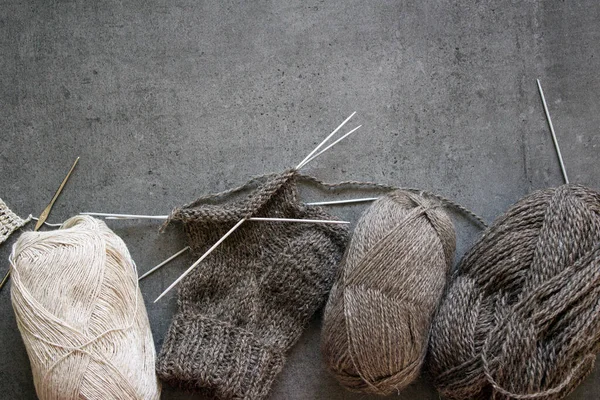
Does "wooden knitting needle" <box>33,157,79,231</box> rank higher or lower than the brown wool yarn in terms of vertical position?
higher

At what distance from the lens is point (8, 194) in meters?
1.40

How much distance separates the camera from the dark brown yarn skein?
115 cm

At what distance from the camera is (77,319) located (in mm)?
1176

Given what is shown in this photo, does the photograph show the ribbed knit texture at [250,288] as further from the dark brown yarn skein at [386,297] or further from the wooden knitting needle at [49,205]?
the wooden knitting needle at [49,205]

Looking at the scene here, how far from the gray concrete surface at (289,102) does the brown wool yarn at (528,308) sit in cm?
19

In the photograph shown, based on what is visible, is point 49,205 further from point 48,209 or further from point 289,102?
point 289,102

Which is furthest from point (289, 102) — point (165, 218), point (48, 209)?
point (48, 209)

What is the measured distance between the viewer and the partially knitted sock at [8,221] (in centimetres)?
139

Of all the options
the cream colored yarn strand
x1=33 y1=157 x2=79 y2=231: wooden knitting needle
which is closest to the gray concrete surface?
x1=33 y1=157 x2=79 y2=231: wooden knitting needle

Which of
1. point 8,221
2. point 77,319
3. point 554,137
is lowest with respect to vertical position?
point 77,319

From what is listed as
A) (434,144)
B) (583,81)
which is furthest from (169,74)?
(583,81)

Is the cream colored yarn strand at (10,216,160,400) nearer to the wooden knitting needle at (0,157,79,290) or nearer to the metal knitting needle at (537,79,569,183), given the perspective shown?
the wooden knitting needle at (0,157,79,290)

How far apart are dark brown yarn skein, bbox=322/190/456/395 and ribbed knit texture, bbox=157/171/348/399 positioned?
0.12 meters

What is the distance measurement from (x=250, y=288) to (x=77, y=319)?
370 millimetres
